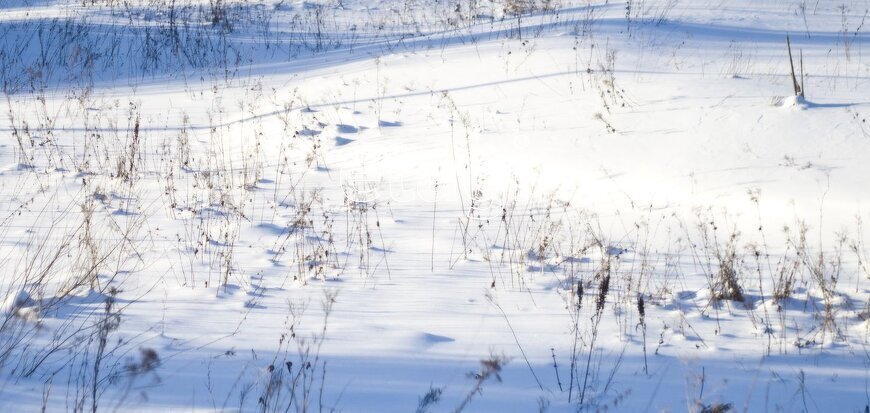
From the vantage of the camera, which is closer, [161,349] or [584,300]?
[161,349]

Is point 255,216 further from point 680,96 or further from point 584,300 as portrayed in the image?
point 680,96

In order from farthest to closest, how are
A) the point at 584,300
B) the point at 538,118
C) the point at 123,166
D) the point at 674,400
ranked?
the point at 538,118 < the point at 123,166 < the point at 584,300 < the point at 674,400

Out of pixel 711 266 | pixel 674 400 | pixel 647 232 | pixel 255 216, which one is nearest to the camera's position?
pixel 674 400

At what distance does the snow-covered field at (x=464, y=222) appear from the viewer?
3143mm

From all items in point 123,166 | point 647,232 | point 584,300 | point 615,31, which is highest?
point 615,31

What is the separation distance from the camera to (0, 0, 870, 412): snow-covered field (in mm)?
3143

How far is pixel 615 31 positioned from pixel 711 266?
5.71 m

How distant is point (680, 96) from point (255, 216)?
4289 mm

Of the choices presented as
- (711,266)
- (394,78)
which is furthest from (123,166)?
(711,266)

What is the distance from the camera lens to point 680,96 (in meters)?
7.22

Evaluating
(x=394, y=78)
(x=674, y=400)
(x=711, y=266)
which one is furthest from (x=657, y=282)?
(x=394, y=78)

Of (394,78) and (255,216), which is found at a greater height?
(394,78)

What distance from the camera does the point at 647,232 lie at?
507cm

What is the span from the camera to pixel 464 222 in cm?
564
